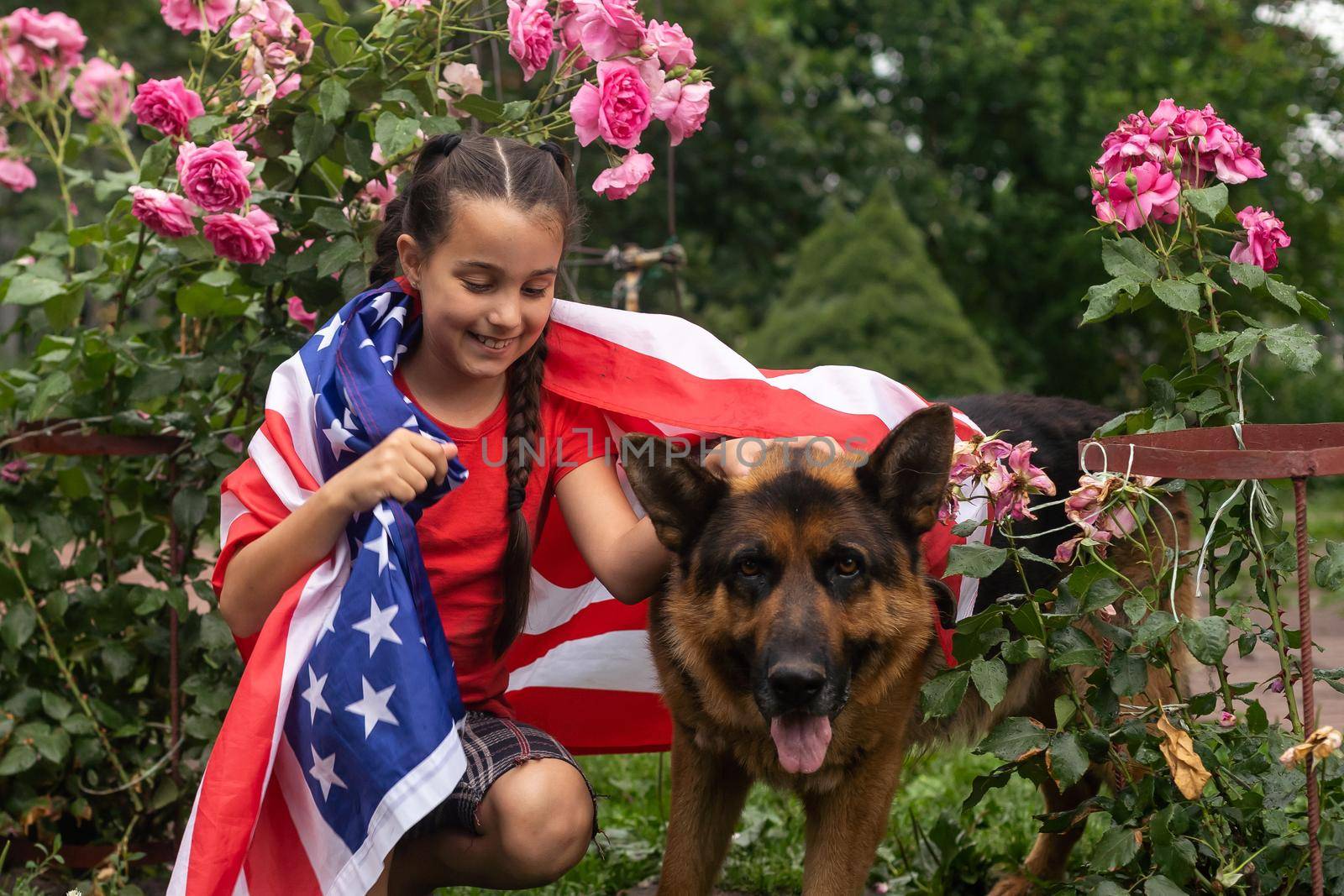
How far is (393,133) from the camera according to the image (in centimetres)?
292

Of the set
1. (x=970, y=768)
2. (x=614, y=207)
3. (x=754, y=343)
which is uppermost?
(x=614, y=207)

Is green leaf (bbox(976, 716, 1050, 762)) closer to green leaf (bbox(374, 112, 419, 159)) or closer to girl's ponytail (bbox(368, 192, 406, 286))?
girl's ponytail (bbox(368, 192, 406, 286))

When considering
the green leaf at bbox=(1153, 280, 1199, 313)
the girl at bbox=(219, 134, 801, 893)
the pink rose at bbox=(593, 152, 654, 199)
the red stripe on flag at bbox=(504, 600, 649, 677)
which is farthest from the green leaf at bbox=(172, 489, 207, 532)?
the green leaf at bbox=(1153, 280, 1199, 313)

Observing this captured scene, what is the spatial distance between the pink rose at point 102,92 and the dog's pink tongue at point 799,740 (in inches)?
112

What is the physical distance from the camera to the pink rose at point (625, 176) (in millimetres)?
2949

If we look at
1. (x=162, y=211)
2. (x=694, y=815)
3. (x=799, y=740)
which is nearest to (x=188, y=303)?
(x=162, y=211)

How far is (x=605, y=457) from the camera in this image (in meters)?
3.04

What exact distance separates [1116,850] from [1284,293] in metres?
1.16

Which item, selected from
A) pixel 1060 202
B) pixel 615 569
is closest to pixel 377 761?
pixel 615 569

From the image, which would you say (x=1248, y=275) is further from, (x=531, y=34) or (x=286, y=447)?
(x=286, y=447)

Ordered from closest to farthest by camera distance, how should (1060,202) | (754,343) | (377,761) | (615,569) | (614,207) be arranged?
(377,761), (615,569), (754,343), (1060,202), (614,207)

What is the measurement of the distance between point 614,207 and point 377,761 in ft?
37.8

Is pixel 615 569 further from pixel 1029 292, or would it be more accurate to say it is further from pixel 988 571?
pixel 1029 292

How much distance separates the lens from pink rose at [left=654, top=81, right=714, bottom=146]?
2.98 m
